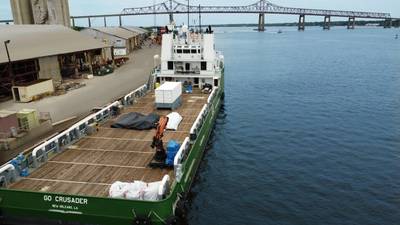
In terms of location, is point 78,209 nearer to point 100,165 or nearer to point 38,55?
point 100,165

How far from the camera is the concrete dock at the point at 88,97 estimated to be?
111 ft

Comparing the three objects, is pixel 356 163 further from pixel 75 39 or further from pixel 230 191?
pixel 75 39

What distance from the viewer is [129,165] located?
735 inches

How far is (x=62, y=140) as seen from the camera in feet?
69.0

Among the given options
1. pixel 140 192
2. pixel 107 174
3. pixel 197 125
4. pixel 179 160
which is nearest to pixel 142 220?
pixel 140 192

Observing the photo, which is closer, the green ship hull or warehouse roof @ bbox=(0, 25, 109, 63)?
the green ship hull

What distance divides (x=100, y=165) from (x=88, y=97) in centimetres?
2245

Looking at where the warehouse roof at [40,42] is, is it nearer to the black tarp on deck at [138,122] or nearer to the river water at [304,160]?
the black tarp on deck at [138,122]

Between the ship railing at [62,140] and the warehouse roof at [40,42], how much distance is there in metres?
20.6

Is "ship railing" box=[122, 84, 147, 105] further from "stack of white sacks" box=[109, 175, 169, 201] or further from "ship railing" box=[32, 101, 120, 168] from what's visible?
"stack of white sacks" box=[109, 175, 169, 201]

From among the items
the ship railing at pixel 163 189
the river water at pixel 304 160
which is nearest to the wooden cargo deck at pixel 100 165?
the ship railing at pixel 163 189

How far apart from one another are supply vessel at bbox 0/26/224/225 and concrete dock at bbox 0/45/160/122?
744cm

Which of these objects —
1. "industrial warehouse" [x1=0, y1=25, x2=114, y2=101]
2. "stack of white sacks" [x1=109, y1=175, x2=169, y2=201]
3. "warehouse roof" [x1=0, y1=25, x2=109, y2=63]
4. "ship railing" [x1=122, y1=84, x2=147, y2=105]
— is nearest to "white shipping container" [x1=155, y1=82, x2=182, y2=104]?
"ship railing" [x1=122, y1=84, x2=147, y2=105]

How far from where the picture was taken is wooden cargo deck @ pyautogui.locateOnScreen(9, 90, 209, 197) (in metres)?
16.5
